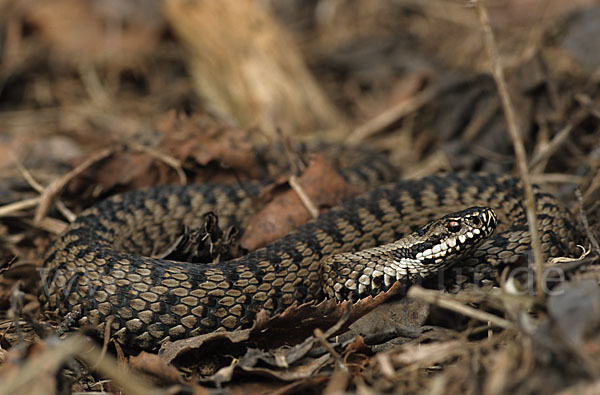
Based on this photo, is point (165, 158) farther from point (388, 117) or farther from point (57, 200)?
point (388, 117)

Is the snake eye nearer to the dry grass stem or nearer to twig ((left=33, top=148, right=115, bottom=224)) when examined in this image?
the dry grass stem

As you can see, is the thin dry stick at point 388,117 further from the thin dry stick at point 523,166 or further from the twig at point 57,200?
the thin dry stick at point 523,166

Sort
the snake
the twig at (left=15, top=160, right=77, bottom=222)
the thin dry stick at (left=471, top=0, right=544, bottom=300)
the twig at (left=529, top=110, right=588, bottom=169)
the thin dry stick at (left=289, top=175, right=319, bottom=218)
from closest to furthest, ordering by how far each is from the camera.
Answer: the thin dry stick at (left=471, top=0, right=544, bottom=300)
the snake
the thin dry stick at (left=289, top=175, right=319, bottom=218)
the twig at (left=15, top=160, right=77, bottom=222)
the twig at (left=529, top=110, right=588, bottom=169)

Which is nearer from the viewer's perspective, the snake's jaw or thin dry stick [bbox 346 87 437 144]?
the snake's jaw

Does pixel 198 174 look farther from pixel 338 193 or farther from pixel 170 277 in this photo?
pixel 170 277

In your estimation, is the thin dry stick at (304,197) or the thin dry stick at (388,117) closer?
the thin dry stick at (304,197)

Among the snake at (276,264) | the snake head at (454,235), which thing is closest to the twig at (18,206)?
the snake at (276,264)

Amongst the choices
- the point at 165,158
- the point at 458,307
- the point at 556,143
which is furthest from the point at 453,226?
the point at 165,158

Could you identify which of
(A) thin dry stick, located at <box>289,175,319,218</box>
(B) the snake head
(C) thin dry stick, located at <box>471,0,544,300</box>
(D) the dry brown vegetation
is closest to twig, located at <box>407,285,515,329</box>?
(D) the dry brown vegetation
